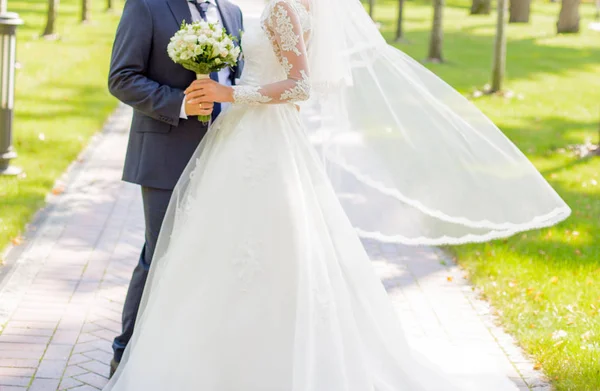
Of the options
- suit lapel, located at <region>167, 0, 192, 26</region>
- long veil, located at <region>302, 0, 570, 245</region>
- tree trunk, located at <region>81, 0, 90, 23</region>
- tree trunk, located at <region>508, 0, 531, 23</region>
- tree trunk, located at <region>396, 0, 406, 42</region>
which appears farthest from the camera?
tree trunk, located at <region>508, 0, 531, 23</region>

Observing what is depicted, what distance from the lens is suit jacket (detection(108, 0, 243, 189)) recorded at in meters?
4.39

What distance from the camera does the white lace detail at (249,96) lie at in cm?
435

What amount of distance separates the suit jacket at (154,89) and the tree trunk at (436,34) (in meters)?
14.7

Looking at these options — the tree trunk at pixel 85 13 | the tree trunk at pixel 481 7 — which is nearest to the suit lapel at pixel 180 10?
the tree trunk at pixel 85 13

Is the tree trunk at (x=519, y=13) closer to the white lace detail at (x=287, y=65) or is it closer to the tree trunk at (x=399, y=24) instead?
the tree trunk at (x=399, y=24)

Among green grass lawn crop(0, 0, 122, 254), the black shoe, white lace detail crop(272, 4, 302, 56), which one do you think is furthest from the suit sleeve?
green grass lawn crop(0, 0, 122, 254)

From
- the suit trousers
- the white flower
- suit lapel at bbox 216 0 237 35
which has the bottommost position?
the white flower

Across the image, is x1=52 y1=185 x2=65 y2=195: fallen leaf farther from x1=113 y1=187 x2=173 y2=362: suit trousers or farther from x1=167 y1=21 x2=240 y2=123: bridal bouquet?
x1=167 y1=21 x2=240 y2=123: bridal bouquet

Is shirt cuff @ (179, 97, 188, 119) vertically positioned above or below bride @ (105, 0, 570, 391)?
above

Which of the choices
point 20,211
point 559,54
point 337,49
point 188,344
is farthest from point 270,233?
point 559,54

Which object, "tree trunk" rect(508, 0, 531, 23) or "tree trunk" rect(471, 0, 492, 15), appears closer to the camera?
"tree trunk" rect(508, 0, 531, 23)

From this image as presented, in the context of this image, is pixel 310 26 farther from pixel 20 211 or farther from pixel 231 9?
pixel 20 211

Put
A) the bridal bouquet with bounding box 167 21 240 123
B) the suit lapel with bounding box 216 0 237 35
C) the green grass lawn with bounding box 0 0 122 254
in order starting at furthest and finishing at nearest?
the green grass lawn with bounding box 0 0 122 254, the suit lapel with bounding box 216 0 237 35, the bridal bouquet with bounding box 167 21 240 123

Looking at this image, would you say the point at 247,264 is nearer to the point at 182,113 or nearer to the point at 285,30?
the point at 182,113
